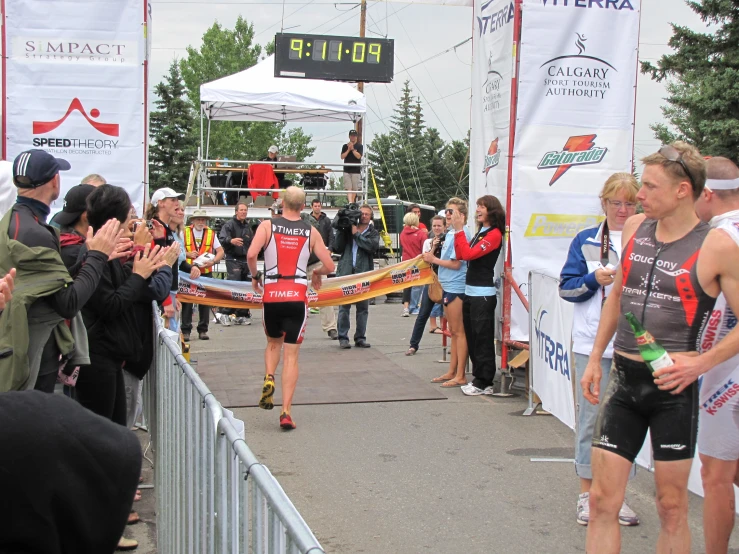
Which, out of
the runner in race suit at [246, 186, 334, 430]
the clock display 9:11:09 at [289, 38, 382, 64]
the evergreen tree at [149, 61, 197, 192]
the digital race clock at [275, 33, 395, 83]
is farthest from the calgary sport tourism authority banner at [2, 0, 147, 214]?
the evergreen tree at [149, 61, 197, 192]

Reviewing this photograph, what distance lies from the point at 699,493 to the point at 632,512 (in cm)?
43

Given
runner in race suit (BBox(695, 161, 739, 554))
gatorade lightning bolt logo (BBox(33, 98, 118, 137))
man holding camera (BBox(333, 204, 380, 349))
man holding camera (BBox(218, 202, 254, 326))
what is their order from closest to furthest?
runner in race suit (BBox(695, 161, 739, 554)), gatorade lightning bolt logo (BBox(33, 98, 118, 137)), man holding camera (BBox(333, 204, 380, 349)), man holding camera (BBox(218, 202, 254, 326))

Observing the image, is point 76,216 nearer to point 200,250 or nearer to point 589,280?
point 589,280

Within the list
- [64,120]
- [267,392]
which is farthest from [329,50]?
[267,392]

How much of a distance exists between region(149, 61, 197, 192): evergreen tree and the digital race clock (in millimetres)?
39694

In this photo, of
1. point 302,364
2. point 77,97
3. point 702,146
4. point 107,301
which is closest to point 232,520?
point 107,301

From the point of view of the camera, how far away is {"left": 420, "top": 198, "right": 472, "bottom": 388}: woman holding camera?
938 centimetres

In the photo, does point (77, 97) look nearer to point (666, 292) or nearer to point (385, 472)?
point (385, 472)

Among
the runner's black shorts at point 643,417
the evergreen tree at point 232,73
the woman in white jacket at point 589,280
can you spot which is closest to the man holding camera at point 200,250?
the woman in white jacket at point 589,280

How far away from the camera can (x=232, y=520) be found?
2381mm

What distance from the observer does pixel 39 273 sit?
3.89 meters

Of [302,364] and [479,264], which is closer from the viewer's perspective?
[479,264]

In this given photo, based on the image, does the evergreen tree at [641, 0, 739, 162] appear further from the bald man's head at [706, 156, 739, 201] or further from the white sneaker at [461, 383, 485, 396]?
the bald man's head at [706, 156, 739, 201]

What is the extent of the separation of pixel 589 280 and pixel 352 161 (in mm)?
17204
